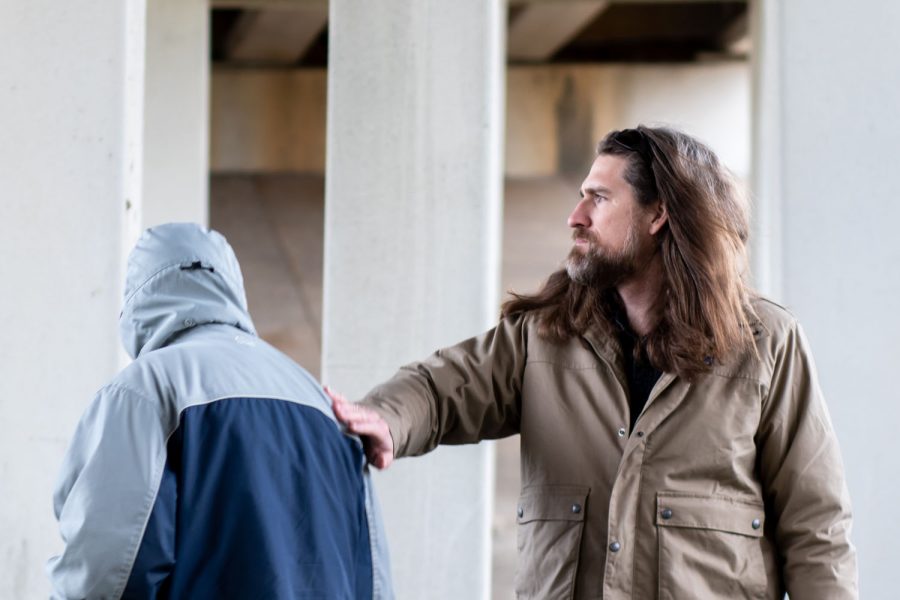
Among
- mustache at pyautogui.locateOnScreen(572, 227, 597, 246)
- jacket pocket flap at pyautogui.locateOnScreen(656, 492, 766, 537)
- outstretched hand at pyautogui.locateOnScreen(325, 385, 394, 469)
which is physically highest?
mustache at pyautogui.locateOnScreen(572, 227, 597, 246)

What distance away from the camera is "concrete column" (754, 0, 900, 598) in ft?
20.3

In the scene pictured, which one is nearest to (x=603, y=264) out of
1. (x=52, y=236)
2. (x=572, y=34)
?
(x=52, y=236)

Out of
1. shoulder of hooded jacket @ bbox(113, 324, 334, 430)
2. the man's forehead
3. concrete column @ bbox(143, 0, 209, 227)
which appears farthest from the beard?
concrete column @ bbox(143, 0, 209, 227)

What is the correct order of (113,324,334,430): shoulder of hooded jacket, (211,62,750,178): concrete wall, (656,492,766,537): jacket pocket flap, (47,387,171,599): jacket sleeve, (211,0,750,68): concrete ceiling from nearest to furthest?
(47,387,171,599): jacket sleeve, (113,324,334,430): shoulder of hooded jacket, (656,492,766,537): jacket pocket flap, (211,0,750,68): concrete ceiling, (211,62,750,178): concrete wall

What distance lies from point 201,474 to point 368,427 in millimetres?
533

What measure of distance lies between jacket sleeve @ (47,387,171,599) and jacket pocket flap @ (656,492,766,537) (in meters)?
1.28

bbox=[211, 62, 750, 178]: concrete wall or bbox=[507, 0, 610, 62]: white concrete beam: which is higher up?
bbox=[507, 0, 610, 62]: white concrete beam

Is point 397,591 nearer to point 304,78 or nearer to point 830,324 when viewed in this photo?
point 830,324

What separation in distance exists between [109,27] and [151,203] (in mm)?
3725

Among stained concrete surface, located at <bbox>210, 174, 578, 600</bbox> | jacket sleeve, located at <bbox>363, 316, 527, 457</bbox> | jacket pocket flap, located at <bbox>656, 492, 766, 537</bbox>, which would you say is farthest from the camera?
stained concrete surface, located at <bbox>210, 174, 578, 600</bbox>

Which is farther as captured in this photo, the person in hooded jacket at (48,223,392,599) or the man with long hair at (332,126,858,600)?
the man with long hair at (332,126,858,600)

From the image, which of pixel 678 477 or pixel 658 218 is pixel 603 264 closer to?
pixel 658 218

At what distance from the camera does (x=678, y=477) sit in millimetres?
3684

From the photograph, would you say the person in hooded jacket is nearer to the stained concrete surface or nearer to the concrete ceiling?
the stained concrete surface
